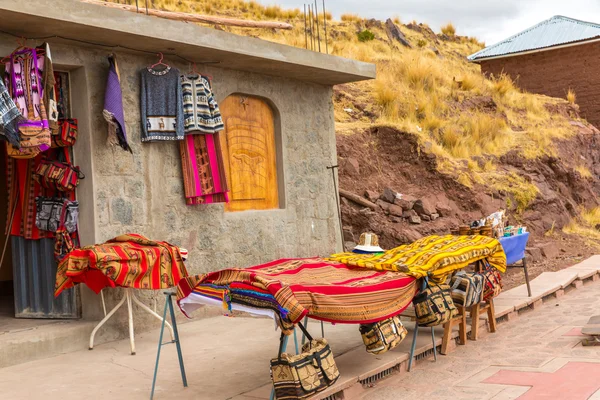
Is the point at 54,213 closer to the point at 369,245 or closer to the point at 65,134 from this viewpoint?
the point at 65,134

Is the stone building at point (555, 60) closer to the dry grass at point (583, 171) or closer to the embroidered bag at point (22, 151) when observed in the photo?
the dry grass at point (583, 171)

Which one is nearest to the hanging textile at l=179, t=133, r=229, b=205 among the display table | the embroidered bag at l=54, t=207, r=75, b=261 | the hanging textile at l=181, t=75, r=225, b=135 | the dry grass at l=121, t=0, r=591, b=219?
the hanging textile at l=181, t=75, r=225, b=135

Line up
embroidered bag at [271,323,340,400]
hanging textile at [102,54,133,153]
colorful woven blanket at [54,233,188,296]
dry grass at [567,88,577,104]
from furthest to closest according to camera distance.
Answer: dry grass at [567,88,577,104] → hanging textile at [102,54,133,153] → colorful woven blanket at [54,233,188,296] → embroidered bag at [271,323,340,400]

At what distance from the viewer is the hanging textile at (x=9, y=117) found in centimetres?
618

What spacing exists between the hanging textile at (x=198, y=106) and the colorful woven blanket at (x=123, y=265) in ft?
5.24

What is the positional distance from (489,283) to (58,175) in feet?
15.0

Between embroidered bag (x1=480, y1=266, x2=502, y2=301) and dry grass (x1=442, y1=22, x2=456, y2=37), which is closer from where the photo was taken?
embroidered bag (x1=480, y1=266, x2=502, y2=301)

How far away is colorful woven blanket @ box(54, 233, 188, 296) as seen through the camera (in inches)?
255

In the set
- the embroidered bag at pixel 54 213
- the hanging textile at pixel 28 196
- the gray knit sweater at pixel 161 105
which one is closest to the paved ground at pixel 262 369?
the embroidered bag at pixel 54 213

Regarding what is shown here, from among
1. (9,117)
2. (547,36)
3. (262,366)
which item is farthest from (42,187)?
(547,36)

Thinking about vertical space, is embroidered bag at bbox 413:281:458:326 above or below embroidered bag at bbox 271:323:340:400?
above

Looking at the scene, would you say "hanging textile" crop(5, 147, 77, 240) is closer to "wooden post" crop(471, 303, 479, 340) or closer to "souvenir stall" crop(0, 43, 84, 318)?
"souvenir stall" crop(0, 43, 84, 318)

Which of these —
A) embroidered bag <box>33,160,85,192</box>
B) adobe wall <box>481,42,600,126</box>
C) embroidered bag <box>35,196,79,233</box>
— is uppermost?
adobe wall <box>481,42,600,126</box>

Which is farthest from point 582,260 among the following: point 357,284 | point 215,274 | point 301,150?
point 215,274
